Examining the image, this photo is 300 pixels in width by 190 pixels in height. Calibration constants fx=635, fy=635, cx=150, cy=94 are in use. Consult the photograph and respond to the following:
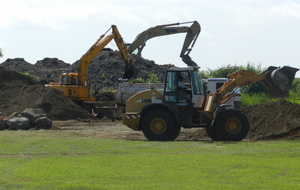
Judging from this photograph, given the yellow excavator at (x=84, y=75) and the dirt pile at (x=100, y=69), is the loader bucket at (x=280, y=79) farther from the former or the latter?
the dirt pile at (x=100, y=69)

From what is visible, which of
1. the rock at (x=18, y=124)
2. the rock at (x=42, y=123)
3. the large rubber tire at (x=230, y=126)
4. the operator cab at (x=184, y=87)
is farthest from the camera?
the rock at (x=42, y=123)

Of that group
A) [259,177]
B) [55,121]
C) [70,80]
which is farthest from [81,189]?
[70,80]

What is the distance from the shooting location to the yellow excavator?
45.0 m

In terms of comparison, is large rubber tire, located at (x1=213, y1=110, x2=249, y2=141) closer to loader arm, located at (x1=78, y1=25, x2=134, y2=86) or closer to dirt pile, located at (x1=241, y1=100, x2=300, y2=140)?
dirt pile, located at (x1=241, y1=100, x2=300, y2=140)

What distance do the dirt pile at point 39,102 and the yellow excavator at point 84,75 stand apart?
1.75 m

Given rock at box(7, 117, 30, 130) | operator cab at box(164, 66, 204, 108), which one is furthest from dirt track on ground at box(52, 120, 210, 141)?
operator cab at box(164, 66, 204, 108)

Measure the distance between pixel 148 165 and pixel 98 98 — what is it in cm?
3739

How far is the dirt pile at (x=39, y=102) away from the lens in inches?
1634

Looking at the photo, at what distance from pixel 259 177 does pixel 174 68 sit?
37.6 ft

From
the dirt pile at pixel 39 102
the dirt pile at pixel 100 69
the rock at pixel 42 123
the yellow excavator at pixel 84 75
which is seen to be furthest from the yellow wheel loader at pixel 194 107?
the dirt pile at pixel 100 69

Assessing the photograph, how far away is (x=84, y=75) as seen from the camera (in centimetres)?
4522

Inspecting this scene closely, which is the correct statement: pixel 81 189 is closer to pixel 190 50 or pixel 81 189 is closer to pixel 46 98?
pixel 46 98

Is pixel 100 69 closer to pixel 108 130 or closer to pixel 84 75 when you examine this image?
pixel 84 75

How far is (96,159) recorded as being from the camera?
18234 mm
